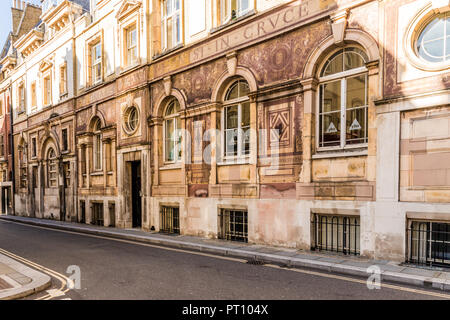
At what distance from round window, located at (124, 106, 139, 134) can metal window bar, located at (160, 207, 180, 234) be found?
174 inches

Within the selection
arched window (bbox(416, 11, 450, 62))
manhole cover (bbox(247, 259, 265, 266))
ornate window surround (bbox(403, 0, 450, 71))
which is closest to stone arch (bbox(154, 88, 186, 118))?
manhole cover (bbox(247, 259, 265, 266))

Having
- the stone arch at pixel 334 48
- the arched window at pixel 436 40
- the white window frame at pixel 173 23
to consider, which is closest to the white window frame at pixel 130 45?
the white window frame at pixel 173 23

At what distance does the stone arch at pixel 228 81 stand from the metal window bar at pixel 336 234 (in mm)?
4512

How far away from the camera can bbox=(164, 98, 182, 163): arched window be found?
13.0 m

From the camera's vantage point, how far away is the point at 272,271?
6.93 meters

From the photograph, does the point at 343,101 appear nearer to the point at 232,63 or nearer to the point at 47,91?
the point at 232,63

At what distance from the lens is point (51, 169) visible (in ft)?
72.5

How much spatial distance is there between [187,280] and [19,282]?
3159 millimetres

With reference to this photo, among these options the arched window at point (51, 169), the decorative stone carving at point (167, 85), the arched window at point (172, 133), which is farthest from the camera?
the arched window at point (51, 169)

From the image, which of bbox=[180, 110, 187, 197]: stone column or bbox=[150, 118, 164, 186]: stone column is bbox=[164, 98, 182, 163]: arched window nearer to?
bbox=[150, 118, 164, 186]: stone column

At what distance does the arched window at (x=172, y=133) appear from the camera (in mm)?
12978

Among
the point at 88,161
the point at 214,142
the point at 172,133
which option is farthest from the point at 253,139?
the point at 88,161

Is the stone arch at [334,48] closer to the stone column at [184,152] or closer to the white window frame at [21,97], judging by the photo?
the stone column at [184,152]

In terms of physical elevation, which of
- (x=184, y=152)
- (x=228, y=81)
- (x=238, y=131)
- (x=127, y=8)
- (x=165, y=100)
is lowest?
(x=184, y=152)
